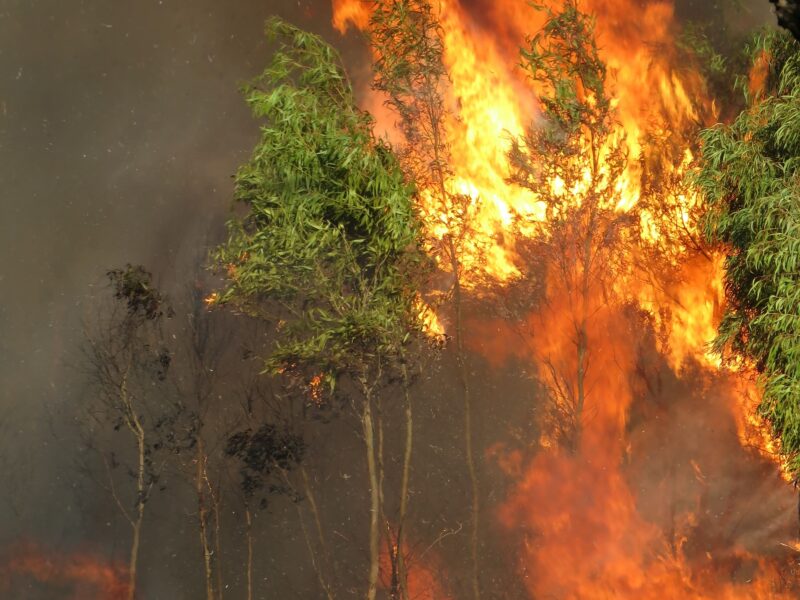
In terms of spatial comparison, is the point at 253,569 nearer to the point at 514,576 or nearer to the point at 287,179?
the point at 514,576

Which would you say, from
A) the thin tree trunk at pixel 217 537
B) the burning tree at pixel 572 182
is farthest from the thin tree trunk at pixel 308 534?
the burning tree at pixel 572 182

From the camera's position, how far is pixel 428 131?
18562 mm

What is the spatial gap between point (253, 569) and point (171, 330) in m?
4.91

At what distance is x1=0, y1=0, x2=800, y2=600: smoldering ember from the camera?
1519 cm

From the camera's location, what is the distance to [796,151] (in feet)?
46.7

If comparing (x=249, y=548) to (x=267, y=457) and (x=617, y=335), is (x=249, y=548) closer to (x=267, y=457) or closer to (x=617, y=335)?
(x=267, y=457)

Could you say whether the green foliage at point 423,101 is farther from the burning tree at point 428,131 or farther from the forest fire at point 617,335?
the forest fire at point 617,335

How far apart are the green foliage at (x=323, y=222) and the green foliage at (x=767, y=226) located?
5142 mm

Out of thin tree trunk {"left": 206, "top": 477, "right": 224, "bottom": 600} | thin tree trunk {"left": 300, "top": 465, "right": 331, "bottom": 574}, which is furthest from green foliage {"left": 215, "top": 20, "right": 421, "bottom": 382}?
thin tree trunk {"left": 206, "top": 477, "right": 224, "bottom": 600}

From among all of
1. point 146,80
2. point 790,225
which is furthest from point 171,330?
point 790,225

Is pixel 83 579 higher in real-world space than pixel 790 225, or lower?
lower

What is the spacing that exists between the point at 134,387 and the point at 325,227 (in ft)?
19.7

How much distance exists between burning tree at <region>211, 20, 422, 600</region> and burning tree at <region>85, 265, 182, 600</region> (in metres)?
2.92

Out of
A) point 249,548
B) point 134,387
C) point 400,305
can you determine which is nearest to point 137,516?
point 249,548
